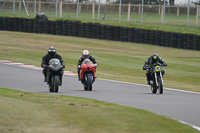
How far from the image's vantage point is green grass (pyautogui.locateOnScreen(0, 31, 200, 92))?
2109 cm

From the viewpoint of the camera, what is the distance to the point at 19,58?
2620 cm

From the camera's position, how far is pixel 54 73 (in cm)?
1428

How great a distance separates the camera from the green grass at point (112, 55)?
21.1 meters

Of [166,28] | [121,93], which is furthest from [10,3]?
[121,93]

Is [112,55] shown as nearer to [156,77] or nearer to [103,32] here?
[103,32]

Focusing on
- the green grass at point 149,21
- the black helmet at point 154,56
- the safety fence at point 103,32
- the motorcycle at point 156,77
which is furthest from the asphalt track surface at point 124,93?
the green grass at point 149,21

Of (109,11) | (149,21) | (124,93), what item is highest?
(109,11)

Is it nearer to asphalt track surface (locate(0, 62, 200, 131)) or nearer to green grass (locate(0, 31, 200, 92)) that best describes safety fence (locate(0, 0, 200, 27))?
green grass (locate(0, 31, 200, 92))

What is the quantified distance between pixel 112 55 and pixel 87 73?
14.3 meters

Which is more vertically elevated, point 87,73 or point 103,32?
point 103,32

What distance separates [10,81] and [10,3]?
30492mm

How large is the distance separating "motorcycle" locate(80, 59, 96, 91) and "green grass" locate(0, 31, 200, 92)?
12.7ft

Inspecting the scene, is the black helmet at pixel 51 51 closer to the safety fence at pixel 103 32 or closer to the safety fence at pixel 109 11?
the safety fence at pixel 103 32

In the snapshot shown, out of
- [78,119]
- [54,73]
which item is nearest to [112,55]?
[54,73]
